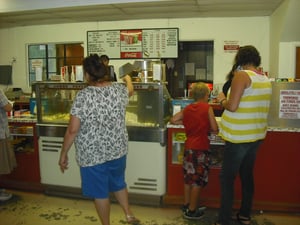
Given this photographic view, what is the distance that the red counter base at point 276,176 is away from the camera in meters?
3.24

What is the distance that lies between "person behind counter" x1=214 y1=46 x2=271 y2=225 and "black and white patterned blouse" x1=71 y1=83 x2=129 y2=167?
Result: 893 millimetres

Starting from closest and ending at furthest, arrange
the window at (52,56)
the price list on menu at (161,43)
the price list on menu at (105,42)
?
the price list on menu at (161,43) → the price list on menu at (105,42) → the window at (52,56)

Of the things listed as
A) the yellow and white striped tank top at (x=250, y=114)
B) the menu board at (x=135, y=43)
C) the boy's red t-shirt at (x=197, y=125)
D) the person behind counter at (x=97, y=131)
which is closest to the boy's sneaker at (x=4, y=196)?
the person behind counter at (x=97, y=131)

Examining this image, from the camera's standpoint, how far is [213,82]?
634cm

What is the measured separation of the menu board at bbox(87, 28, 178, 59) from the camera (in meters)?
6.30

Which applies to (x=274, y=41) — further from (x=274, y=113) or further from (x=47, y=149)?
(x=47, y=149)

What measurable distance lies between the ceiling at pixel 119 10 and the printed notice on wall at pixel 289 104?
6.86 feet

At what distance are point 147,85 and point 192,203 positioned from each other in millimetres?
1234

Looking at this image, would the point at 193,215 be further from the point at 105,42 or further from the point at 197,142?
the point at 105,42

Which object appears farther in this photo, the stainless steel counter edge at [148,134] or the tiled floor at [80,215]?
the stainless steel counter edge at [148,134]

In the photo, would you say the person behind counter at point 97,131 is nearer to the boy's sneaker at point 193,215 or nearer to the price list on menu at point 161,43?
the boy's sneaker at point 193,215

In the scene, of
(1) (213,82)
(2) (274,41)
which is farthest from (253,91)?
(1) (213,82)

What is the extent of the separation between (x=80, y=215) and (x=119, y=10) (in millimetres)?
3474

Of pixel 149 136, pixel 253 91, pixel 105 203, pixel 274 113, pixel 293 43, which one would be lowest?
pixel 105 203
